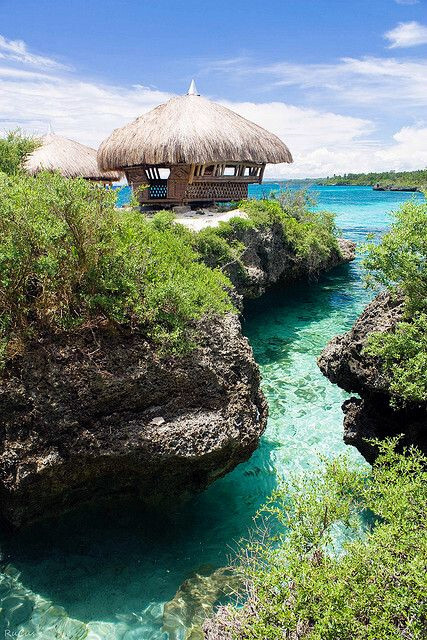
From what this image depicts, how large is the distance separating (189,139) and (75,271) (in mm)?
11494

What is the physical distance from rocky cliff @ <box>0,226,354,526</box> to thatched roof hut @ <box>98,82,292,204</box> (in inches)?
429

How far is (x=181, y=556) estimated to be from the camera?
6.62 m

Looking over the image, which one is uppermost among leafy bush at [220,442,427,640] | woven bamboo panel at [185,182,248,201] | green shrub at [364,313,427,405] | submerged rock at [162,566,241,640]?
woven bamboo panel at [185,182,248,201]

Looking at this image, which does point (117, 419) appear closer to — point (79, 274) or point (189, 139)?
point (79, 274)

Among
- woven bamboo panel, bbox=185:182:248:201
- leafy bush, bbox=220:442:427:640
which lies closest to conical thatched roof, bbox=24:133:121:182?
woven bamboo panel, bbox=185:182:248:201

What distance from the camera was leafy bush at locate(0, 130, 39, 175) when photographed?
49.9 feet

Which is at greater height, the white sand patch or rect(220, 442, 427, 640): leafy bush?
the white sand patch

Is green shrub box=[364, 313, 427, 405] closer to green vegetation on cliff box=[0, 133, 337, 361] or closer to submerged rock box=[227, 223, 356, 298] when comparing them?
green vegetation on cliff box=[0, 133, 337, 361]

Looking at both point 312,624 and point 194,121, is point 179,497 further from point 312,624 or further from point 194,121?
point 194,121

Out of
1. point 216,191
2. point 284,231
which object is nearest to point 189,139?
point 216,191

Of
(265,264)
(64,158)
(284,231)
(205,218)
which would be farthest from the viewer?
(64,158)

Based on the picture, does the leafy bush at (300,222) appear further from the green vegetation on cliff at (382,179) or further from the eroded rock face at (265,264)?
the green vegetation on cliff at (382,179)

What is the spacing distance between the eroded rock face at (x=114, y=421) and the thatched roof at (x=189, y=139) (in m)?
10.9

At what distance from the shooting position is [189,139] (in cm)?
1633
